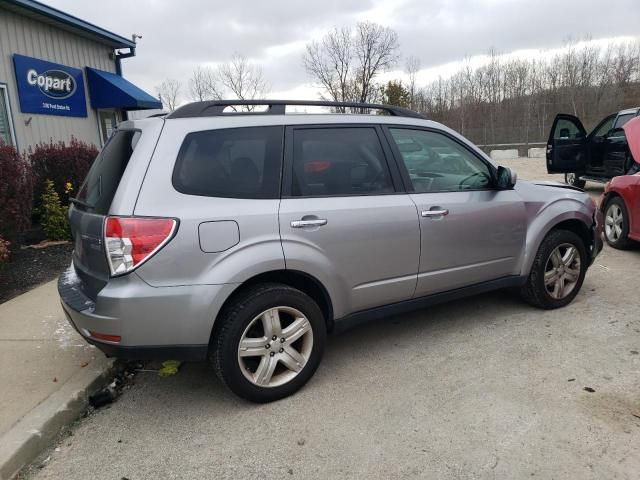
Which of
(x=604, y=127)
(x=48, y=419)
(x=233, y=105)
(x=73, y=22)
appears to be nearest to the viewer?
(x=48, y=419)

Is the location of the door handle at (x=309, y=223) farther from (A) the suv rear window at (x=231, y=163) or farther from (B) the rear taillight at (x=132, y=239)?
(B) the rear taillight at (x=132, y=239)

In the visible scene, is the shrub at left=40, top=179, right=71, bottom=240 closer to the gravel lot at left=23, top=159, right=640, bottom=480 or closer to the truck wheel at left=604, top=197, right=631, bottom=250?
the gravel lot at left=23, top=159, right=640, bottom=480

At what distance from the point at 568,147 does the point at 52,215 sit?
34.9ft

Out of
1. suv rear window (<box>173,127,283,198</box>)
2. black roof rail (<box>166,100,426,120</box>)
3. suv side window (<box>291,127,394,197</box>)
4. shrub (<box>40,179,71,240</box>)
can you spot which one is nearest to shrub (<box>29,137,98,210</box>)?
shrub (<box>40,179,71,240</box>)

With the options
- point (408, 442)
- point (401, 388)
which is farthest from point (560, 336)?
point (408, 442)

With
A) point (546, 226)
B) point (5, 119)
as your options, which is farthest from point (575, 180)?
point (5, 119)

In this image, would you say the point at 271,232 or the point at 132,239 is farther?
the point at 271,232

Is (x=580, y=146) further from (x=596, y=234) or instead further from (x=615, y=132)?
(x=596, y=234)

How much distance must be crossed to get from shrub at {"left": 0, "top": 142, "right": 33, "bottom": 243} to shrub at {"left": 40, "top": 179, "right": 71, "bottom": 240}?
Result: 1128 mm

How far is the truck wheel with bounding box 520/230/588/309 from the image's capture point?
437 centimetres

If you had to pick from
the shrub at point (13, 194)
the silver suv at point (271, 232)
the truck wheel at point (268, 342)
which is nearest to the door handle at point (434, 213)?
the silver suv at point (271, 232)

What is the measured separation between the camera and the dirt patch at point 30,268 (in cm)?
569

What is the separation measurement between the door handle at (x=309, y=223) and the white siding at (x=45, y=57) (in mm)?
7681

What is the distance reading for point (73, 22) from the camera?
378 inches
